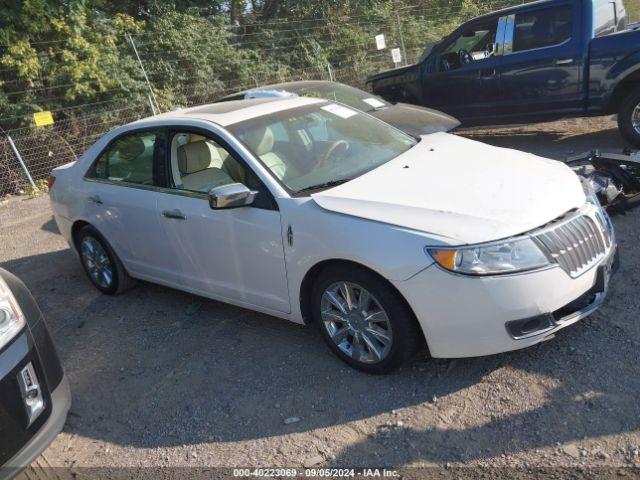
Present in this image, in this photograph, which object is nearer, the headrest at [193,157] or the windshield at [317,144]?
the windshield at [317,144]

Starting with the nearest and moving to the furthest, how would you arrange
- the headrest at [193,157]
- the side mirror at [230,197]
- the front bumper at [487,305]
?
the front bumper at [487,305], the side mirror at [230,197], the headrest at [193,157]

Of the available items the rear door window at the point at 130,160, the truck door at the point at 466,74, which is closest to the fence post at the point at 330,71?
the truck door at the point at 466,74

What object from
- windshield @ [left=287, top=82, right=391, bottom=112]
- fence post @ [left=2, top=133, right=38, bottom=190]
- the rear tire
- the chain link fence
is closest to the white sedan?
the rear tire

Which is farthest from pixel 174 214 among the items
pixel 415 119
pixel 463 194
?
pixel 415 119

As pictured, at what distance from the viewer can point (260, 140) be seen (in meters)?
3.89

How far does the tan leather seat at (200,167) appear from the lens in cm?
402

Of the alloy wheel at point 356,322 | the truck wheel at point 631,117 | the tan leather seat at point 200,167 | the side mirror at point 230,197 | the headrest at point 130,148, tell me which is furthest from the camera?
the truck wheel at point 631,117

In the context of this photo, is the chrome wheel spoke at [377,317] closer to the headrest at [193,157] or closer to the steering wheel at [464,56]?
the headrest at [193,157]

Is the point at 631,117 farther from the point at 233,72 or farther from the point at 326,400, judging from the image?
the point at 233,72

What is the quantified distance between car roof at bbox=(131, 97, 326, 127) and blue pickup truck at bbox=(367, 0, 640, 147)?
4.17 m

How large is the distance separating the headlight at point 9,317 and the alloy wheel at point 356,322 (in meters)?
1.64

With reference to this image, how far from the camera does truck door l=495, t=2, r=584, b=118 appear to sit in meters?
7.17

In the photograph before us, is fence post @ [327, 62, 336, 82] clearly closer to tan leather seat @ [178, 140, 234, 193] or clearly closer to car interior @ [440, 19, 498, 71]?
car interior @ [440, 19, 498, 71]

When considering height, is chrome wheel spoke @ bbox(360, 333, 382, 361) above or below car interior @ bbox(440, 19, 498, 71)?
below
